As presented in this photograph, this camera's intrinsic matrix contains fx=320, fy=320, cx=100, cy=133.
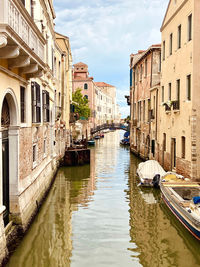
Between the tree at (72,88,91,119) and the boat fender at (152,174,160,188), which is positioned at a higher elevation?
the tree at (72,88,91,119)

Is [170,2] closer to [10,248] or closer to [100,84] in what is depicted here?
[10,248]

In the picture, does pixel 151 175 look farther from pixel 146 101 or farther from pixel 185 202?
pixel 146 101

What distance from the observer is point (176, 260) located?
7.05 m

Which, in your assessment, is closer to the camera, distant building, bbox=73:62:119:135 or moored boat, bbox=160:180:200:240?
moored boat, bbox=160:180:200:240

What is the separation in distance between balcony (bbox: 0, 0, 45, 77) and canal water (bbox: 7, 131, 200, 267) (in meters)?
4.23

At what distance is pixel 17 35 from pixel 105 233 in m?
5.57

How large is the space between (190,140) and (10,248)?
824cm

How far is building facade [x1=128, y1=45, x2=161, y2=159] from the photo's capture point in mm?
20797

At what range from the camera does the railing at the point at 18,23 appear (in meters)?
5.30

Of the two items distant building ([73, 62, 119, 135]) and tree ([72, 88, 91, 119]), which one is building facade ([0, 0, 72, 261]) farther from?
distant building ([73, 62, 119, 135])

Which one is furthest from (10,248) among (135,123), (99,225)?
(135,123)

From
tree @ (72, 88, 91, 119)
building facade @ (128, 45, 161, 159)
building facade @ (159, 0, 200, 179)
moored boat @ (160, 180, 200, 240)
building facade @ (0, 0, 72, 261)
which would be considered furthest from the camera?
tree @ (72, 88, 91, 119)

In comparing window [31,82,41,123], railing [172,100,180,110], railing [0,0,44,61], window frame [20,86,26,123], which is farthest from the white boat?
railing [0,0,44,61]

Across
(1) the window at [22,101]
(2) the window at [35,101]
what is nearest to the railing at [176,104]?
(2) the window at [35,101]
